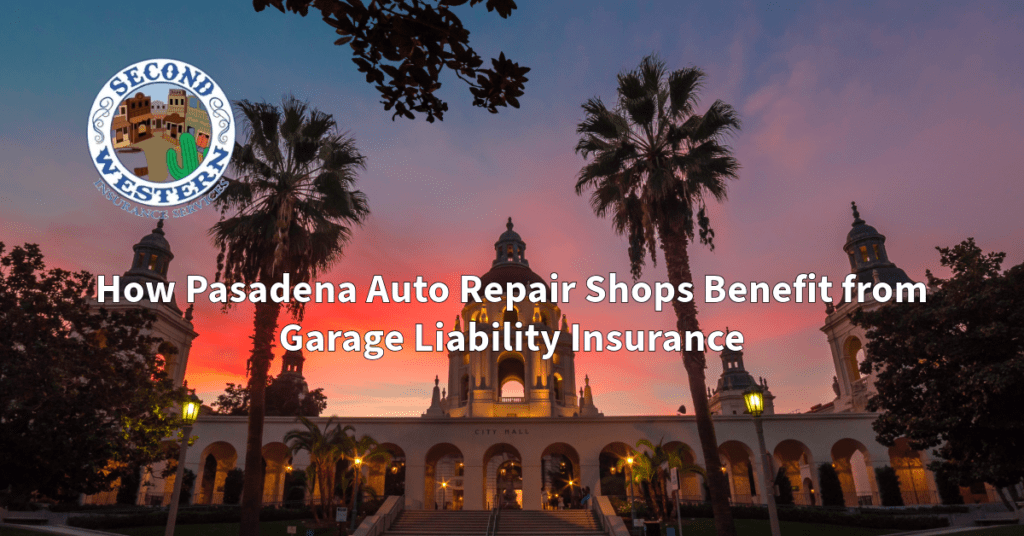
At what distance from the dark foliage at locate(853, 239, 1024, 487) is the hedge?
5.32 metres

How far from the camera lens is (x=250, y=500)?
18.3m

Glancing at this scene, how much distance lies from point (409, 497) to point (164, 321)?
77.0 feet

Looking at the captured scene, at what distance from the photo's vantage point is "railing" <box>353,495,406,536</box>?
23766 millimetres

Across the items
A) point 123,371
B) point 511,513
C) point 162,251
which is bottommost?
point 511,513

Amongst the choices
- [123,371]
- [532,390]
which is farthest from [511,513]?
[532,390]

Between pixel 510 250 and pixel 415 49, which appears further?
pixel 510 250

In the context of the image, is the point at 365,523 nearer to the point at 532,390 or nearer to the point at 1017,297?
the point at 1017,297

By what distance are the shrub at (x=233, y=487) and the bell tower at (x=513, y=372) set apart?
22493 mm

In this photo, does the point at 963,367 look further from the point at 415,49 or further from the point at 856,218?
the point at 856,218

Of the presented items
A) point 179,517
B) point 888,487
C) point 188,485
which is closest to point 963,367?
point 888,487

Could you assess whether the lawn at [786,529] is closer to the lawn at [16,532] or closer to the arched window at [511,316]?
the lawn at [16,532]

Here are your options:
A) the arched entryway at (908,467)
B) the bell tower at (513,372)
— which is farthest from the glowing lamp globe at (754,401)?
the bell tower at (513,372)

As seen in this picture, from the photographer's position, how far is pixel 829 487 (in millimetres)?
33531

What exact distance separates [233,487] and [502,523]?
17.0 m
